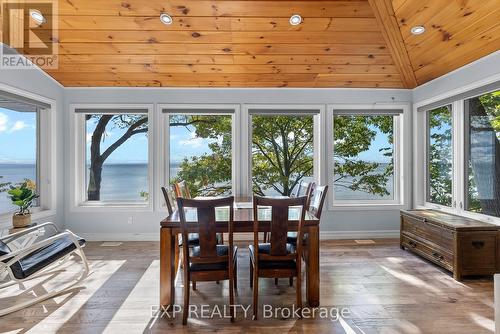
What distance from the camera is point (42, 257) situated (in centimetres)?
261

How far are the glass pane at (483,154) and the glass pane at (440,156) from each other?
0.33 meters

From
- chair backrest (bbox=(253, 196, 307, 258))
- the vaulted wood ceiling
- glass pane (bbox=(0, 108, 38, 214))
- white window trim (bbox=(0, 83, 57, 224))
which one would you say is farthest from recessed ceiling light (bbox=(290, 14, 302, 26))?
glass pane (bbox=(0, 108, 38, 214))

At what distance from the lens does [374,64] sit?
3973 mm

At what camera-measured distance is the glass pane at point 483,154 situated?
325 centimetres

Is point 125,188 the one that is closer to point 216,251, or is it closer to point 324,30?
point 216,251

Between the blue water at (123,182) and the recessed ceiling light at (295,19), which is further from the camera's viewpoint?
the blue water at (123,182)

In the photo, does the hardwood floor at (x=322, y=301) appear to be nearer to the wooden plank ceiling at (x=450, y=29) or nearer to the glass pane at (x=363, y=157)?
the glass pane at (x=363, y=157)

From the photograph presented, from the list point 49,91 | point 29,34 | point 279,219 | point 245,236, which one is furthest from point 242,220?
point 49,91

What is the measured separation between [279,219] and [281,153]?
2485mm

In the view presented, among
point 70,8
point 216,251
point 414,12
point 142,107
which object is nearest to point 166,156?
point 142,107

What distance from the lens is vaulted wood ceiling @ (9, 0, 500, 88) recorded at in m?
3.06

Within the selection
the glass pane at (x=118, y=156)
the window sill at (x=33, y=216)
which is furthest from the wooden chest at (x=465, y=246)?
the window sill at (x=33, y=216)

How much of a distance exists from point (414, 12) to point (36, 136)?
5125 millimetres

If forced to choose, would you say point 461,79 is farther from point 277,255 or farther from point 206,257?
point 206,257
